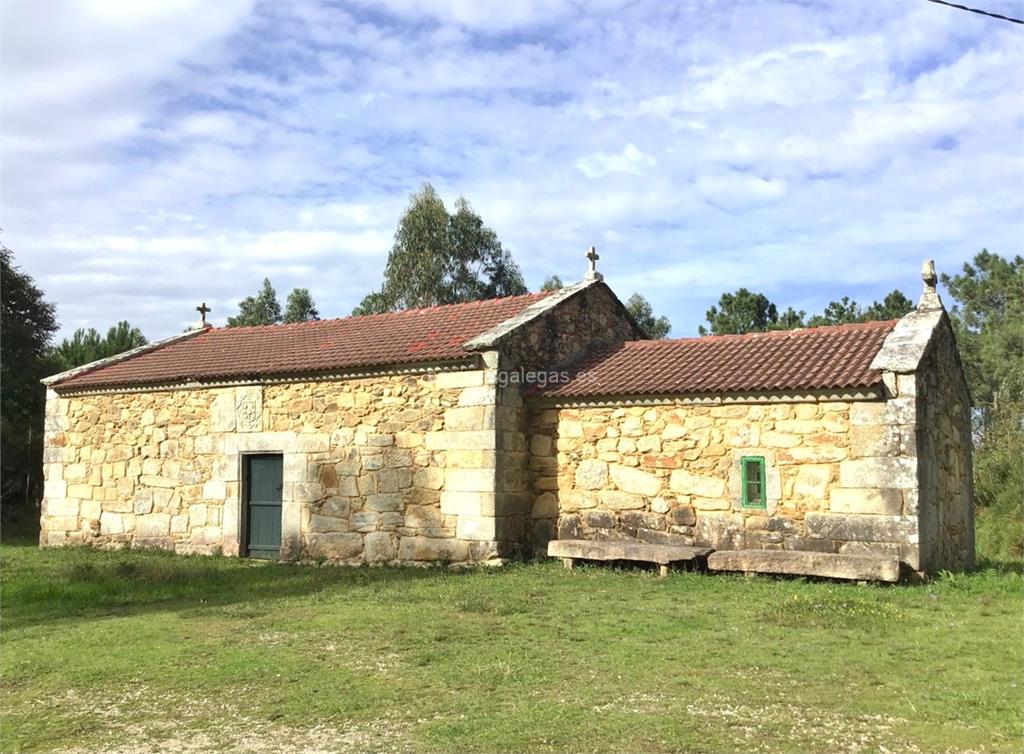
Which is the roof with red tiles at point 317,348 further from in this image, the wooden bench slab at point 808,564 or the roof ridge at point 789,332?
the wooden bench slab at point 808,564

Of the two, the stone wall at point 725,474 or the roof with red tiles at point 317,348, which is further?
the roof with red tiles at point 317,348

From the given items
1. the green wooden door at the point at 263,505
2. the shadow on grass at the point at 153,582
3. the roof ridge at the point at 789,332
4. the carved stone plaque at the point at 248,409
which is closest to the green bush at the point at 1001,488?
the roof ridge at the point at 789,332

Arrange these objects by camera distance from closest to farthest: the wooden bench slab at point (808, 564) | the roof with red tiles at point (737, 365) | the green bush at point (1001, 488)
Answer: the wooden bench slab at point (808, 564), the roof with red tiles at point (737, 365), the green bush at point (1001, 488)

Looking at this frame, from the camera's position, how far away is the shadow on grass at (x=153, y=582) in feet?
31.0

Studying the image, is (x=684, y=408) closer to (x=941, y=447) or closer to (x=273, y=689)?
(x=941, y=447)

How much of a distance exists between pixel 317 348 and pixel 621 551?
21.0 feet

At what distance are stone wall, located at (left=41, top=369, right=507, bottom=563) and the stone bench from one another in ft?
3.38

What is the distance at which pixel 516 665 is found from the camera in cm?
651

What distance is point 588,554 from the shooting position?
37.6ft

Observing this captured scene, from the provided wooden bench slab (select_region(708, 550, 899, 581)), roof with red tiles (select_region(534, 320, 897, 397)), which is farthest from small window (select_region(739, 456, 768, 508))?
roof with red tiles (select_region(534, 320, 897, 397))

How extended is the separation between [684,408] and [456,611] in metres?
4.38

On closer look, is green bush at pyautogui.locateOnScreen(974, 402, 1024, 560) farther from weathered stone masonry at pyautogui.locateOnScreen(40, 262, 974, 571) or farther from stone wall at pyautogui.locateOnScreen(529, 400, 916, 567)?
stone wall at pyautogui.locateOnScreen(529, 400, 916, 567)

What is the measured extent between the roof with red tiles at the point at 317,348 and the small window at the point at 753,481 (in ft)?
13.6

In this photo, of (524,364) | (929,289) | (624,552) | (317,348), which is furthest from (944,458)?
(317,348)
